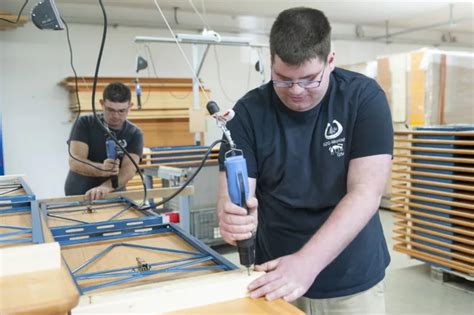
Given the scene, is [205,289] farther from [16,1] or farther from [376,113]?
[16,1]

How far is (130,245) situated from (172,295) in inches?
19.8

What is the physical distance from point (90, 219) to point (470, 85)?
163 inches

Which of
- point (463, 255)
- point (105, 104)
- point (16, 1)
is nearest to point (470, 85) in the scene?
point (463, 255)

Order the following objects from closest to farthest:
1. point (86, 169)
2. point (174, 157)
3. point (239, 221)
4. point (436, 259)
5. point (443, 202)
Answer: point (239, 221) → point (86, 169) → point (443, 202) → point (436, 259) → point (174, 157)

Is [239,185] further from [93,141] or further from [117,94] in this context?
[93,141]

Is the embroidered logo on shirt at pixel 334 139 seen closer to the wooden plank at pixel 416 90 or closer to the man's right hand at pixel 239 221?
the man's right hand at pixel 239 221

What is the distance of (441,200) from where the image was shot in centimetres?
293

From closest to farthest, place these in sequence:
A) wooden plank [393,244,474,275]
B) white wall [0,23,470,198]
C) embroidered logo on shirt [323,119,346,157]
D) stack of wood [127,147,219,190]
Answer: embroidered logo on shirt [323,119,346,157], wooden plank [393,244,474,275], stack of wood [127,147,219,190], white wall [0,23,470,198]

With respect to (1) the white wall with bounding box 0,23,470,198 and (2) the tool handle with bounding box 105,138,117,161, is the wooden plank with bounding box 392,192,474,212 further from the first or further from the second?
(1) the white wall with bounding box 0,23,470,198

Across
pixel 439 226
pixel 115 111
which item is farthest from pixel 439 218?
pixel 115 111

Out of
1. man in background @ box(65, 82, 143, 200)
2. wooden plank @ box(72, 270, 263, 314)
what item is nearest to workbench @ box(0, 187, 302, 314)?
wooden plank @ box(72, 270, 263, 314)

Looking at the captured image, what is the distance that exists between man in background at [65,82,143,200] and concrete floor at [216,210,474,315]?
1923 mm

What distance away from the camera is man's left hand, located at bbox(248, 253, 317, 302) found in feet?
2.97

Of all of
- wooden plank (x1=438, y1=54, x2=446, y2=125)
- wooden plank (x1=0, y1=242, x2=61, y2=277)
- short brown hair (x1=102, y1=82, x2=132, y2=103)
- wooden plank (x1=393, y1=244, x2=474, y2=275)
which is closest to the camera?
wooden plank (x1=0, y1=242, x2=61, y2=277)
